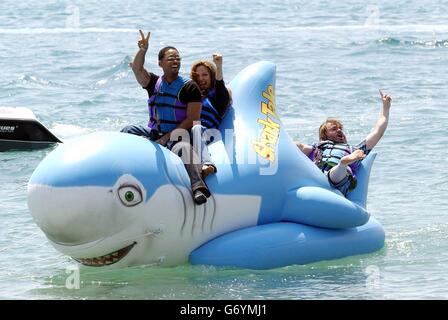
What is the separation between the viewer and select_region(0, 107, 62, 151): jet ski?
1153 cm

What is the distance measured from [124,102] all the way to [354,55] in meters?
5.49

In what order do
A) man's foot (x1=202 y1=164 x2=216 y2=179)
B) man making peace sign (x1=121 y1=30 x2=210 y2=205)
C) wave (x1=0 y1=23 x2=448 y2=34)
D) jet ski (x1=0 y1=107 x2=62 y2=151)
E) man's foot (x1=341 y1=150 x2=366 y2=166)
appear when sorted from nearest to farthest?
man's foot (x1=202 y1=164 x2=216 y2=179), man making peace sign (x1=121 y1=30 x2=210 y2=205), man's foot (x1=341 y1=150 x2=366 y2=166), jet ski (x1=0 y1=107 x2=62 y2=151), wave (x1=0 y1=23 x2=448 y2=34)

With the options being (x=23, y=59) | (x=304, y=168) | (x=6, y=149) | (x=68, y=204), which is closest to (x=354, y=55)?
(x=23, y=59)

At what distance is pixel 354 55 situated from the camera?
18.9 metres

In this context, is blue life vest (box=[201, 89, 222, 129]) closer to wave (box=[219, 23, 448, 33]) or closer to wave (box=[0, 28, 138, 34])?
wave (box=[219, 23, 448, 33])

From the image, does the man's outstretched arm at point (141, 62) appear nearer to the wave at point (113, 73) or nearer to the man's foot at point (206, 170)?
the man's foot at point (206, 170)

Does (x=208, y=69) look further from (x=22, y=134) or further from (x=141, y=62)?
(x=22, y=134)

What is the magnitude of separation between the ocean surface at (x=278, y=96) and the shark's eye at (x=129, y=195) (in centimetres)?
55

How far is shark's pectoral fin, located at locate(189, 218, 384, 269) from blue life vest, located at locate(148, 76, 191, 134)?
2.48 ft

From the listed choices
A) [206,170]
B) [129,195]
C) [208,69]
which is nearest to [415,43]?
[208,69]

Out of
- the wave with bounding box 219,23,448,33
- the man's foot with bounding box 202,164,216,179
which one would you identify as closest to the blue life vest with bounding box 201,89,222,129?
the man's foot with bounding box 202,164,216,179

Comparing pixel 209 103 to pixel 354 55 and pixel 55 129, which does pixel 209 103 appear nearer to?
pixel 55 129

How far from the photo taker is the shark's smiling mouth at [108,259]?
262 inches

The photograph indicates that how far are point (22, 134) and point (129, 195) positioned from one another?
533cm
